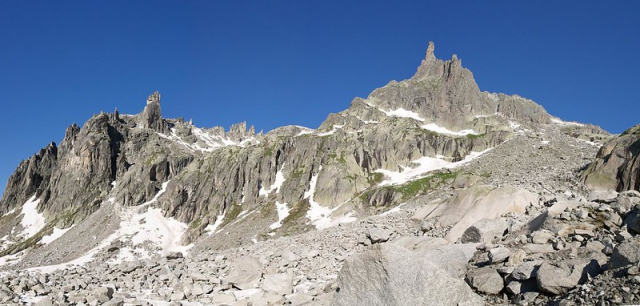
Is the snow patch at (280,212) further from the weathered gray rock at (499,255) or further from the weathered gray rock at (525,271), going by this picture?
the weathered gray rock at (525,271)

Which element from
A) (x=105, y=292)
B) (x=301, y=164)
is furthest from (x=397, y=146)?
(x=105, y=292)

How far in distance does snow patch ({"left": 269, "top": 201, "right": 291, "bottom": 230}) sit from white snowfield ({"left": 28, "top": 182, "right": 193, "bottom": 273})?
30.8 meters

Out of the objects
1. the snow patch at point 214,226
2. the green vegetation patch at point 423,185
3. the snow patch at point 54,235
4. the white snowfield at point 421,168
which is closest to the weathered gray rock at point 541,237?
the green vegetation patch at point 423,185

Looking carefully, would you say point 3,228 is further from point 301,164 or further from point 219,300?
point 219,300

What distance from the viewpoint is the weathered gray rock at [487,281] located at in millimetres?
13766

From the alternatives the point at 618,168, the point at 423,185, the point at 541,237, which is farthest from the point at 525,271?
the point at 423,185

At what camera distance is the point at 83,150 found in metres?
196

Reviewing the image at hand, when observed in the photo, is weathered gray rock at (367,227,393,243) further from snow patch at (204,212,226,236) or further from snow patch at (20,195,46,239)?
snow patch at (20,195,46,239)

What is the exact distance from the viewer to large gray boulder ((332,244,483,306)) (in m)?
12.2

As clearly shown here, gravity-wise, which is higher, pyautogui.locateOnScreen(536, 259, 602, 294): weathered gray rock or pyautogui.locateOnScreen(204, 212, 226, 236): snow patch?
pyautogui.locateOnScreen(204, 212, 226, 236): snow patch

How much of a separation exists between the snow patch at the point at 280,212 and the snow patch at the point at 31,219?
120m

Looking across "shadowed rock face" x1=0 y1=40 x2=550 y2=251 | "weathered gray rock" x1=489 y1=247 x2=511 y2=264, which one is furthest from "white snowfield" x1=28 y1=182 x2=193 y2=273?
"weathered gray rock" x1=489 y1=247 x2=511 y2=264

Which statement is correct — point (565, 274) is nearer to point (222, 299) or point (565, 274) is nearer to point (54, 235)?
point (222, 299)

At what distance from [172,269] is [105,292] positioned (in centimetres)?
859
